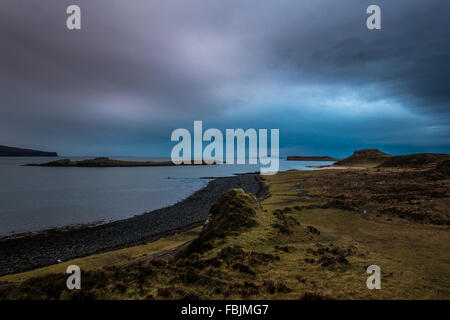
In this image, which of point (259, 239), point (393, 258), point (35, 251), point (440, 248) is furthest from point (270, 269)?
point (35, 251)

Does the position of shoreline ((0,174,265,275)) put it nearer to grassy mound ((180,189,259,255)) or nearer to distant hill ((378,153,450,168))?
grassy mound ((180,189,259,255))

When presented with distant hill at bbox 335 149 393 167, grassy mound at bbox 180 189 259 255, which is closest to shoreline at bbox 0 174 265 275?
grassy mound at bbox 180 189 259 255

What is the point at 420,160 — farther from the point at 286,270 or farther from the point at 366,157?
the point at 286,270

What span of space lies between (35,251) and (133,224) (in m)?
11.1

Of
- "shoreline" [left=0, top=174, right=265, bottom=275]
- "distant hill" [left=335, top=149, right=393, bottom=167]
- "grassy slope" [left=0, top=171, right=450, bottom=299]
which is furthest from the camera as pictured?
"distant hill" [left=335, top=149, right=393, bottom=167]

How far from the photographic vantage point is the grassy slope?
674 cm

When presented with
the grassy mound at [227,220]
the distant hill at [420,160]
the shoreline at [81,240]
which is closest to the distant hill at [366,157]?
the distant hill at [420,160]

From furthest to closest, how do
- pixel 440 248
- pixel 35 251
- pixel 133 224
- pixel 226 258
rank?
1. pixel 133 224
2. pixel 35 251
3. pixel 440 248
4. pixel 226 258

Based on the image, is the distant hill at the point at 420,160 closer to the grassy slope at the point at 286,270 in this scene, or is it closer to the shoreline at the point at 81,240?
the grassy slope at the point at 286,270

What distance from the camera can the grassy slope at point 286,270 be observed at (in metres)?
6.74

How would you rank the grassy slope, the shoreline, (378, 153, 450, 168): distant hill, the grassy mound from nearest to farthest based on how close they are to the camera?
the grassy slope → the grassy mound → the shoreline → (378, 153, 450, 168): distant hill
